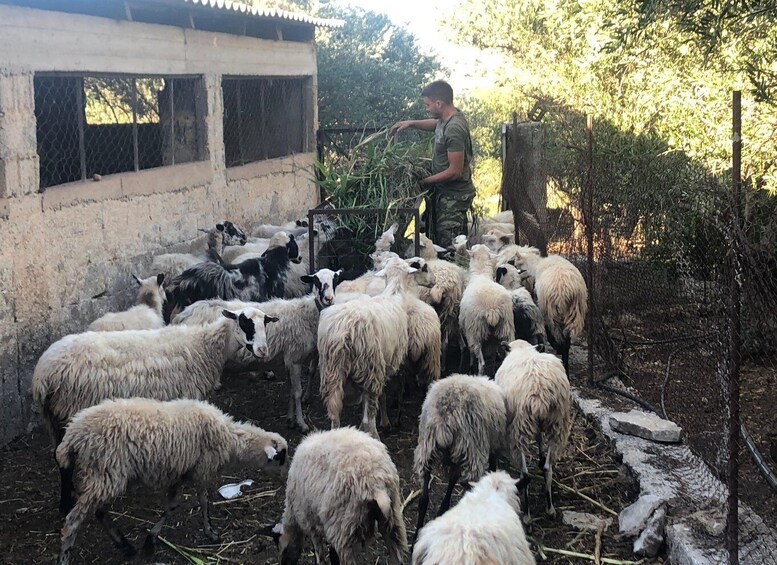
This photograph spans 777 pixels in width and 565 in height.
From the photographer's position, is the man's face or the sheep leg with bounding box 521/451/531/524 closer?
the sheep leg with bounding box 521/451/531/524

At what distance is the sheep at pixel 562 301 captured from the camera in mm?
7285

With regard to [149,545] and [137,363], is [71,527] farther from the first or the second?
[137,363]

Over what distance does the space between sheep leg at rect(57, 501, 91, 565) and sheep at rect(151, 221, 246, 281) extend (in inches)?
157

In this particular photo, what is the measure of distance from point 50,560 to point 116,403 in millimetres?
936

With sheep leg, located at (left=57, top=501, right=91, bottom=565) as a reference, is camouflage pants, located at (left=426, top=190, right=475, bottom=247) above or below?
above

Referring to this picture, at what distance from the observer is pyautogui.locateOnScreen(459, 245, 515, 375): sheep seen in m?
6.69

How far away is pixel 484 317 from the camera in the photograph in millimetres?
6684

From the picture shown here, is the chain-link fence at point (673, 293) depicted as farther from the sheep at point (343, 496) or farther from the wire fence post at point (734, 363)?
the sheep at point (343, 496)

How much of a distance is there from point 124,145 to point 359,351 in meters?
6.62

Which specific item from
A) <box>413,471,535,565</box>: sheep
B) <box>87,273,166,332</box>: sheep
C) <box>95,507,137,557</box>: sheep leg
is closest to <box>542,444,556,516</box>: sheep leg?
<box>413,471,535,565</box>: sheep

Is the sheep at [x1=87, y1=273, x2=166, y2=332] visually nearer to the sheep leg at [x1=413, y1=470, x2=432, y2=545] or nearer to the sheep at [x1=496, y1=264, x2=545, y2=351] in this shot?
the sheep leg at [x1=413, y1=470, x2=432, y2=545]

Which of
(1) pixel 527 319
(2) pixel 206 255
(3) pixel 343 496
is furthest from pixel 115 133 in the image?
(3) pixel 343 496

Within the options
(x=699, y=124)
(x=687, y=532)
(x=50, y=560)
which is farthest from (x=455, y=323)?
(x=50, y=560)

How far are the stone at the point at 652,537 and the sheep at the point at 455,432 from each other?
939mm
